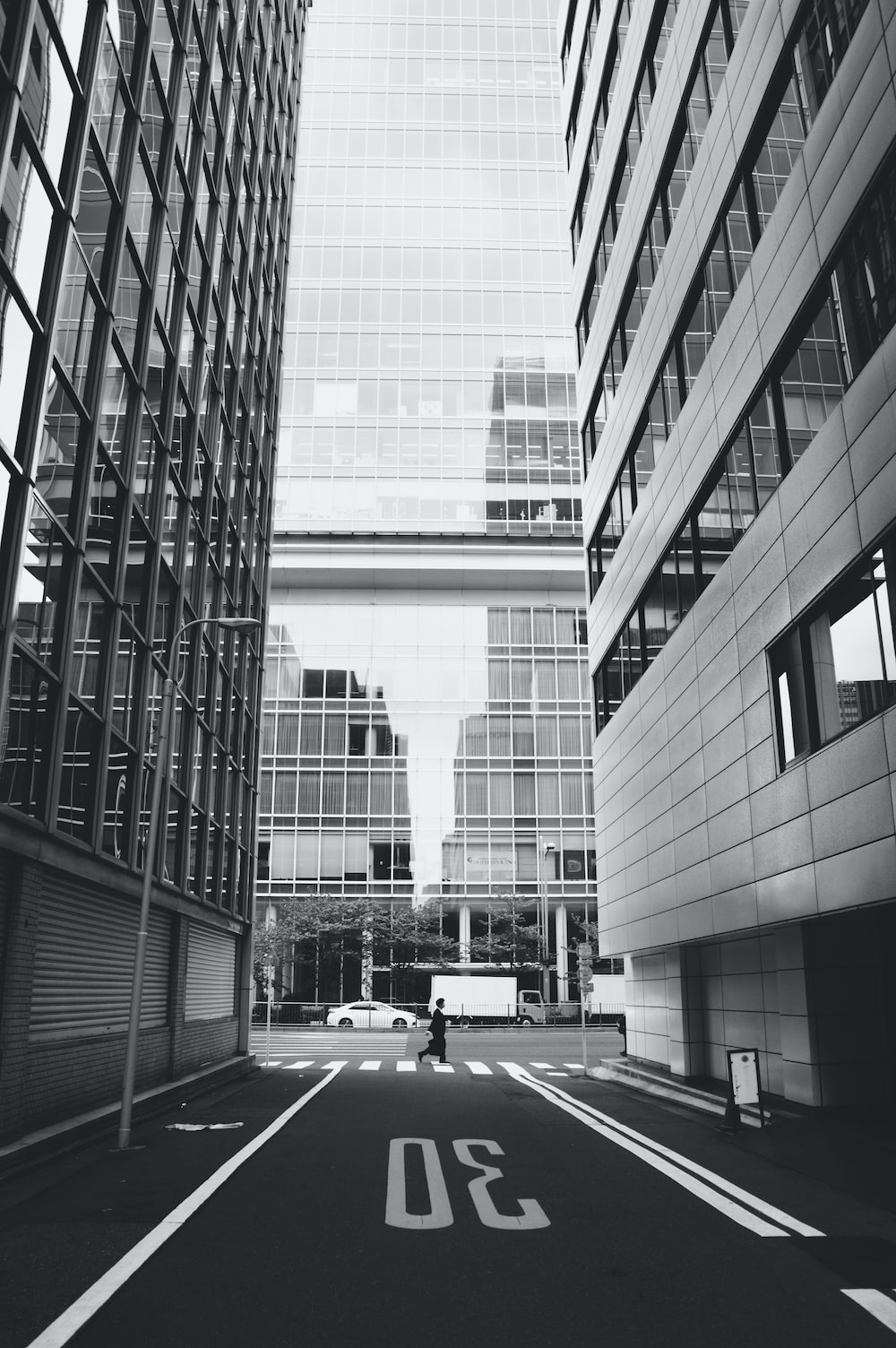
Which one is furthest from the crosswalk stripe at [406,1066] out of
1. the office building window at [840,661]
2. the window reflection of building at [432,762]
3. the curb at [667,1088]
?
the window reflection of building at [432,762]

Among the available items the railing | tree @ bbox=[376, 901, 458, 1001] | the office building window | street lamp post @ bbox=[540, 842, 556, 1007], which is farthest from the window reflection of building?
the office building window

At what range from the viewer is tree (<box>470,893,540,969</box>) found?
223 ft

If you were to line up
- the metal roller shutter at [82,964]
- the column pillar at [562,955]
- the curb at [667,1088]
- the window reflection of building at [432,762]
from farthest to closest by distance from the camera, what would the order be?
the window reflection of building at [432,762], the column pillar at [562,955], the curb at [667,1088], the metal roller shutter at [82,964]

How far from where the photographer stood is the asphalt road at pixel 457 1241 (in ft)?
20.1

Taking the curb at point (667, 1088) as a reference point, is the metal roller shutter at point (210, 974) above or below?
above

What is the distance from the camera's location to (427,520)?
77.7 metres

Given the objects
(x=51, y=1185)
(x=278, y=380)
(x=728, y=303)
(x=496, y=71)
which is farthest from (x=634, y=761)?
(x=496, y=71)

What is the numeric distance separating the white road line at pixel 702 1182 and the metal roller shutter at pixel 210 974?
1047cm

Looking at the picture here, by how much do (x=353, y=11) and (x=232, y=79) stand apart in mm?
82093

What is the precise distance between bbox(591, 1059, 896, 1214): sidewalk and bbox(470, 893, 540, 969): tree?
50430 mm

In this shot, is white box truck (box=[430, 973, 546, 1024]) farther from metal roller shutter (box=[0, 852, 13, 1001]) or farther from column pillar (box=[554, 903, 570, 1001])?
metal roller shutter (box=[0, 852, 13, 1001])

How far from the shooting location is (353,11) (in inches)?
3725

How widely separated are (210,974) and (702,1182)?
18.1 meters

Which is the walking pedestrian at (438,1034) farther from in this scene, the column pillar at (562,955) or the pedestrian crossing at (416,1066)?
the column pillar at (562,955)
